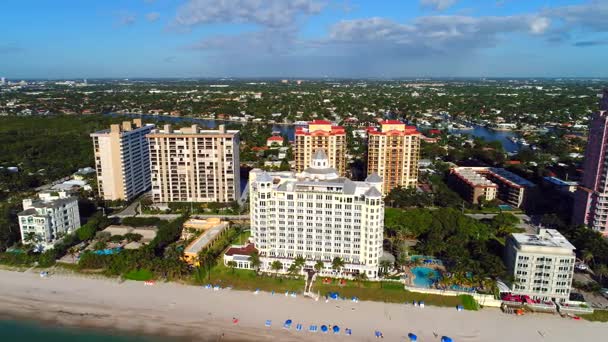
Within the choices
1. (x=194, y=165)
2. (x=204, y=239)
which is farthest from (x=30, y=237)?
(x=194, y=165)

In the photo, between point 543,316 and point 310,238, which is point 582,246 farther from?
point 310,238

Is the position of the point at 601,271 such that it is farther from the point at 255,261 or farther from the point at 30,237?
the point at 30,237

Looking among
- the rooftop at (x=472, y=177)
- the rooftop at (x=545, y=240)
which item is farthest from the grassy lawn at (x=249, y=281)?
the rooftop at (x=472, y=177)

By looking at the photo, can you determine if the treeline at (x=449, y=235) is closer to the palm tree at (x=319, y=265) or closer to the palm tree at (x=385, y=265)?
the palm tree at (x=385, y=265)

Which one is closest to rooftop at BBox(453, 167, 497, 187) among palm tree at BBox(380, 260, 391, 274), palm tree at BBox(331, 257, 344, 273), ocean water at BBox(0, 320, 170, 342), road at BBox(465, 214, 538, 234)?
road at BBox(465, 214, 538, 234)

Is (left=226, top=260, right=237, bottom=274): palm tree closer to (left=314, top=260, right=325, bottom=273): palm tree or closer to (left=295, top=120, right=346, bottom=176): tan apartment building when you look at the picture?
(left=314, top=260, right=325, bottom=273): palm tree
